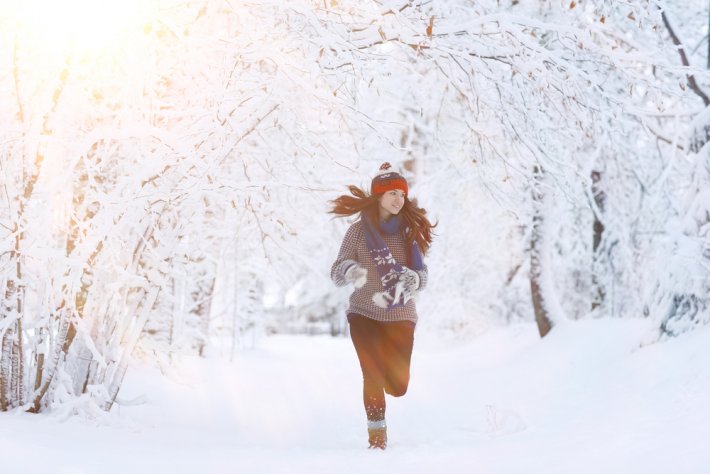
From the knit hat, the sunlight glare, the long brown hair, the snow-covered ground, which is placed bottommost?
the snow-covered ground

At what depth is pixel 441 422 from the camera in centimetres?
636

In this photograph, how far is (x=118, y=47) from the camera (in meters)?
3.67

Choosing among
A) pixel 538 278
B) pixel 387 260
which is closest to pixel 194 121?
pixel 387 260

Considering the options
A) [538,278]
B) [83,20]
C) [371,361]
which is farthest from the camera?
[538,278]

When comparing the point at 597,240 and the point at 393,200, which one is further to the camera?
the point at 597,240

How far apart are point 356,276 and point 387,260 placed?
0.25m

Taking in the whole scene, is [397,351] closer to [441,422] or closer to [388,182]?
[388,182]

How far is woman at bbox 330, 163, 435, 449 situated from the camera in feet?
14.7

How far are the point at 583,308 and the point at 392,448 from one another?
15.5 metres

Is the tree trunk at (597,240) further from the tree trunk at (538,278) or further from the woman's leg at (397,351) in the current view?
the woman's leg at (397,351)

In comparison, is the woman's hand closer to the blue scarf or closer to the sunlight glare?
the blue scarf

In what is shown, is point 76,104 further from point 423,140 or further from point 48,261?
point 423,140

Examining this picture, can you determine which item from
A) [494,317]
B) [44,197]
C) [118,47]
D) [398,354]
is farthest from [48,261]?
[494,317]

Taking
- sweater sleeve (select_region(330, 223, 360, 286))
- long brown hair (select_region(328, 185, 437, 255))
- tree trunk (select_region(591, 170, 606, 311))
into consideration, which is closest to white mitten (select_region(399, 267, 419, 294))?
long brown hair (select_region(328, 185, 437, 255))
